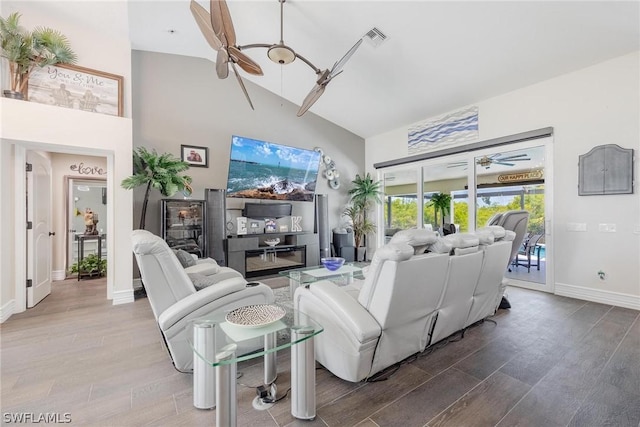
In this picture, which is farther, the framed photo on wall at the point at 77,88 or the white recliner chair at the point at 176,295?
the framed photo on wall at the point at 77,88

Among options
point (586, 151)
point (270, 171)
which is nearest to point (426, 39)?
point (586, 151)

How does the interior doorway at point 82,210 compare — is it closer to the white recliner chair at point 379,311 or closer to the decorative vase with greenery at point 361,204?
the decorative vase with greenery at point 361,204

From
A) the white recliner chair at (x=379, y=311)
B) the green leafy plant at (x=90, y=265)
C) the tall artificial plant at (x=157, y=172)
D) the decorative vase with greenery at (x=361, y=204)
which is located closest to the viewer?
the white recliner chair at (x=379, y=311)

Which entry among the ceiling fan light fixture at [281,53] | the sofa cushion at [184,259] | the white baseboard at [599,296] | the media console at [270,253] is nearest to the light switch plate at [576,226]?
the white baseboard at [599,296]

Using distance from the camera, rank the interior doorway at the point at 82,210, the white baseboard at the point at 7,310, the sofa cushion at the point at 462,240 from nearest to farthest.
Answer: the sofa cushion at the point at 462,240 → the white baseboard at the point at 7,310 → the interior doorway at the point at 82,210

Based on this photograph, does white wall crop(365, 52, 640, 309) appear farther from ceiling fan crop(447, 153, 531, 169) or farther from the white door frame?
the white door frame

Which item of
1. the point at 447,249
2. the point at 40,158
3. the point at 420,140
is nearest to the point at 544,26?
the point at 420,140

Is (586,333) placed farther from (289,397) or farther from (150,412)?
(150,412)

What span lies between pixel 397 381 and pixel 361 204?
5.05 meters

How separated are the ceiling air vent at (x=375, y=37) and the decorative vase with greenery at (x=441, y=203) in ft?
10.6

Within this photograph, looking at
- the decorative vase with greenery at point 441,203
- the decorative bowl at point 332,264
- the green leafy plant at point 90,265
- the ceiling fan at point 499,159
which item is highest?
the ceiling fan at point 499,159

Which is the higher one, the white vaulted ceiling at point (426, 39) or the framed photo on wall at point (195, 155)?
the white vaulted ceiling at point (426, 39)

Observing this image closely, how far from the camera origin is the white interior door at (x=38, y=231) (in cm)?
350

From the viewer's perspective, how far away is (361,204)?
6.74 metres
